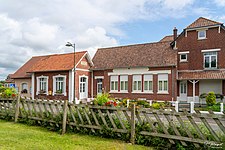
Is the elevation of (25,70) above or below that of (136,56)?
below

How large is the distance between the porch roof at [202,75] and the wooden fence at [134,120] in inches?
652

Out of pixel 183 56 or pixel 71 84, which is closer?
pixel 183 56

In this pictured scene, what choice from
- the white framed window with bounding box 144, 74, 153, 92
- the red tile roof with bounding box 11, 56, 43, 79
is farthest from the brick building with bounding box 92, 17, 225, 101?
the red tile roof with bounding box 11, 56, 43, 79

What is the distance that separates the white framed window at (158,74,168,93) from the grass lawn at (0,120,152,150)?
17397 millimetres

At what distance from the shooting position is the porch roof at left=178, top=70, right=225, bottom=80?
74.3ft

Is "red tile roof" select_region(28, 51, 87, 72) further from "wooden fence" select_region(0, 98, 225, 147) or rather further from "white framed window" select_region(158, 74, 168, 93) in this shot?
"wooden fence" select_region(0, 98, 225, 147)

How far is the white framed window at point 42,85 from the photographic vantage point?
2992 centimetres

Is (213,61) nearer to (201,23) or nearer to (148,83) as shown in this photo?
(201,23)

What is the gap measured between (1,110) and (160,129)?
27.0 ft

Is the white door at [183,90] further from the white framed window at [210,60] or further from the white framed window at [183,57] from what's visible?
the white framed window at [210,60]

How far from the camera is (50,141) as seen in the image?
7098 mm

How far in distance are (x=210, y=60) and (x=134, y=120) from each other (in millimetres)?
19687

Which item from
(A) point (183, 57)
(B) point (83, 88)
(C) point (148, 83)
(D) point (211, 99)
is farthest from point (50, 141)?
(B) point (83, 88)

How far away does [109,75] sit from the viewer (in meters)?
27.7
